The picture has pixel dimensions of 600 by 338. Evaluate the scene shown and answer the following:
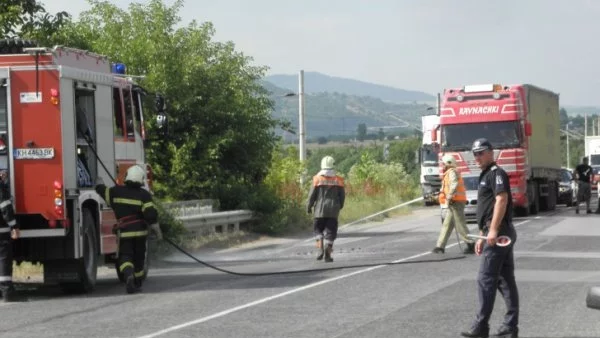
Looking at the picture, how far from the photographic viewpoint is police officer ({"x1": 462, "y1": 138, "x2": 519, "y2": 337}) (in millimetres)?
11172

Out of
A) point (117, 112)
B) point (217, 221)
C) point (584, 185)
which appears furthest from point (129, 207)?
point (584, 185)

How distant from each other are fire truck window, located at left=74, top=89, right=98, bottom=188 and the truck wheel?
1.61 feet

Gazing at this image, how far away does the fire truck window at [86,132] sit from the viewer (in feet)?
55.2

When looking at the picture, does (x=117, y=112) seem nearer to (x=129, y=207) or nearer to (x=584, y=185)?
(x=129, y=207)

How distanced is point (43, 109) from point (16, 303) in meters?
2.36

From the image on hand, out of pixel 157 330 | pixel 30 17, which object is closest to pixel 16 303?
pixel 157 330

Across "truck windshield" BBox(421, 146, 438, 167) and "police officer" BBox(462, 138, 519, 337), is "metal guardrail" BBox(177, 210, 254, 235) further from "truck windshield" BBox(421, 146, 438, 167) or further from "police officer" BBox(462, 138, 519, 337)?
"truck windshield" BBox(421, 146, 438, 167)

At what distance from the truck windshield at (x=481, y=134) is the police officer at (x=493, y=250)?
24.3 meters

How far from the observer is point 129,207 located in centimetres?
1642

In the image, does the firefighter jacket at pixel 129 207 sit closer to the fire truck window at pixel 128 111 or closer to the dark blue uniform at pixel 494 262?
the fire truck window at pixel 128 111

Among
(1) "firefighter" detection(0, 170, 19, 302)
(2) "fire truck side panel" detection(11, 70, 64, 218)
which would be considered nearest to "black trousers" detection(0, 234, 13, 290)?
(1) "firefighter" detection(0, 170, 19, 302)

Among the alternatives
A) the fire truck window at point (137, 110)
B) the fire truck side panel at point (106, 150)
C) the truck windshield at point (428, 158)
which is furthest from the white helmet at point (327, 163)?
the truck windshield at point (428, 158)

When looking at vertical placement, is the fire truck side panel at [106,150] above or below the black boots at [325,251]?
above

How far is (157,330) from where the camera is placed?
12242 mm
